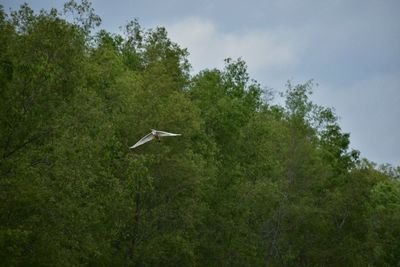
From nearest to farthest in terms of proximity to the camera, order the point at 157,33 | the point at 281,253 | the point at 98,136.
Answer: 1. the point at 98,136
2. the point at 157,33
3. the point at 281,253

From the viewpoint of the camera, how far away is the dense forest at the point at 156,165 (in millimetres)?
23141

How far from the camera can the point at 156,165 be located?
109 ft

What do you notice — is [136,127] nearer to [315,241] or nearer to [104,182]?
[104,182]

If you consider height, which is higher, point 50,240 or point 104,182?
point 104,182

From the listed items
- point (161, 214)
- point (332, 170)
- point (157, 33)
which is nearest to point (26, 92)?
point (161, 214)

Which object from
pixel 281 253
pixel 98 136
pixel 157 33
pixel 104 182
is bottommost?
pixel 281 253

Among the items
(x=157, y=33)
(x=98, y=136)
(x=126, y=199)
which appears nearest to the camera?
(x=98, y=136)

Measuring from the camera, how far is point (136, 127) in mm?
32281

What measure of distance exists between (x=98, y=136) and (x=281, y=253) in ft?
90.9

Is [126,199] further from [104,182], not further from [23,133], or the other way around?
[23,133]

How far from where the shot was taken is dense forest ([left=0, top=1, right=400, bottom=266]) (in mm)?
23141

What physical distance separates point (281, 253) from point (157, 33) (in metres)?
19.6

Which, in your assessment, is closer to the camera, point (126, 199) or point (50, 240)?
point (50, 240)

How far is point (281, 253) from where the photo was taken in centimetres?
5050
